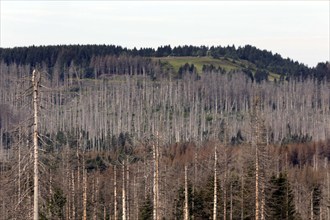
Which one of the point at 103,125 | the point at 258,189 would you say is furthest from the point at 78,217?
the point at 103,125

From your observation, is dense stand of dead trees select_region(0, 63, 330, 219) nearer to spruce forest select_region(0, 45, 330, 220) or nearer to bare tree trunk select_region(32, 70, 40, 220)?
bare tree trunk select_region(32, 70, 40, 220)

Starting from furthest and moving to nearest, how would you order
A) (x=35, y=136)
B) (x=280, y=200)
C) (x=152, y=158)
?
(x=280, y=200) → (x=152, y=158) → (x=35, y=136)

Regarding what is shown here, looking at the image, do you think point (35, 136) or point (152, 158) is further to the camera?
point (152, 158)

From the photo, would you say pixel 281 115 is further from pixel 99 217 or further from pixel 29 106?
pixel 29 106

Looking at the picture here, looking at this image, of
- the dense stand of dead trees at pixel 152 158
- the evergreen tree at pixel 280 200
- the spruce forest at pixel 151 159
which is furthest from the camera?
the evergreen tree at pixel 280 200

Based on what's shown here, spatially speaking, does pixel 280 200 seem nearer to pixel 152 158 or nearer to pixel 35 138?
pixel 152 158

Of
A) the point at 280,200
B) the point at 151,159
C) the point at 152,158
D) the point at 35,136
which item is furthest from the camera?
the point at 280,200

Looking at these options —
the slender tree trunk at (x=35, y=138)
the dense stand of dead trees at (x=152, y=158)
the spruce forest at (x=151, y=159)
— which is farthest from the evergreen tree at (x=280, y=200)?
the slender tree trunk at (x=35, y=138)

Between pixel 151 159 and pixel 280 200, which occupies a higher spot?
pixel 151 159

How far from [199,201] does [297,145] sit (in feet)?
244

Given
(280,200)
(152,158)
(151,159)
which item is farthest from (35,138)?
(280,200)

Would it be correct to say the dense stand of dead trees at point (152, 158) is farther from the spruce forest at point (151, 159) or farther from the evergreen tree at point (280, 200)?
the evergreen tree at point (280, 200)

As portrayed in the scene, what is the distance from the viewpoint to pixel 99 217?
222ft

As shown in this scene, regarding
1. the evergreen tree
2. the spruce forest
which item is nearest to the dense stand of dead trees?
the spruce forest
